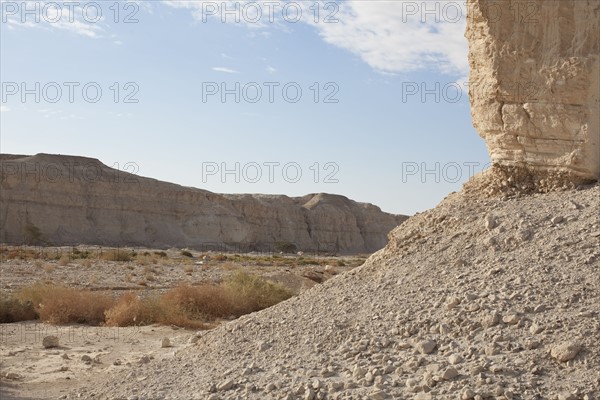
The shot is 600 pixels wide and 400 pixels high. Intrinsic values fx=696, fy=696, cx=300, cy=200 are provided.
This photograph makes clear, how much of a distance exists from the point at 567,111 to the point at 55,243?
39730 mm

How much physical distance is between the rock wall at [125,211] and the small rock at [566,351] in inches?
1616

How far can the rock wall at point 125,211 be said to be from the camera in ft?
143

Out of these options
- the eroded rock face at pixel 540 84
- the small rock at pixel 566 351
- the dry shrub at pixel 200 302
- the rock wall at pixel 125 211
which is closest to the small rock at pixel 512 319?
the small rock at pixel 566 351

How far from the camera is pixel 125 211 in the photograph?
4731cm

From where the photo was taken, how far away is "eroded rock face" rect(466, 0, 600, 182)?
7141 millimetres

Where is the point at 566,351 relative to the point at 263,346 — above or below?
above

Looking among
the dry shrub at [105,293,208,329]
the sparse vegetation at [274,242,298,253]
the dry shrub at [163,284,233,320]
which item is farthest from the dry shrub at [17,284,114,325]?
the sparse vegetation at [274,242,298,253]

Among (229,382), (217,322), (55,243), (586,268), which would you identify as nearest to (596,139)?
(586,268)

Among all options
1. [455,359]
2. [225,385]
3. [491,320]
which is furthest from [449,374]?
[225,385]

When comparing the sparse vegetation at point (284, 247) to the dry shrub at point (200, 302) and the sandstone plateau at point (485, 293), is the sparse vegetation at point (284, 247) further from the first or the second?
the sandstone plateau at point (485, 293)

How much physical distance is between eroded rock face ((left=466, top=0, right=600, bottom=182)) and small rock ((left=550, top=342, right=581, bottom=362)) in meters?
2.81

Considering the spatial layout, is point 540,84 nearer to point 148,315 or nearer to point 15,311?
point 148,315

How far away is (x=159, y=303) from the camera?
1266 cm

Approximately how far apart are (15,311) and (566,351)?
11.0 meters
